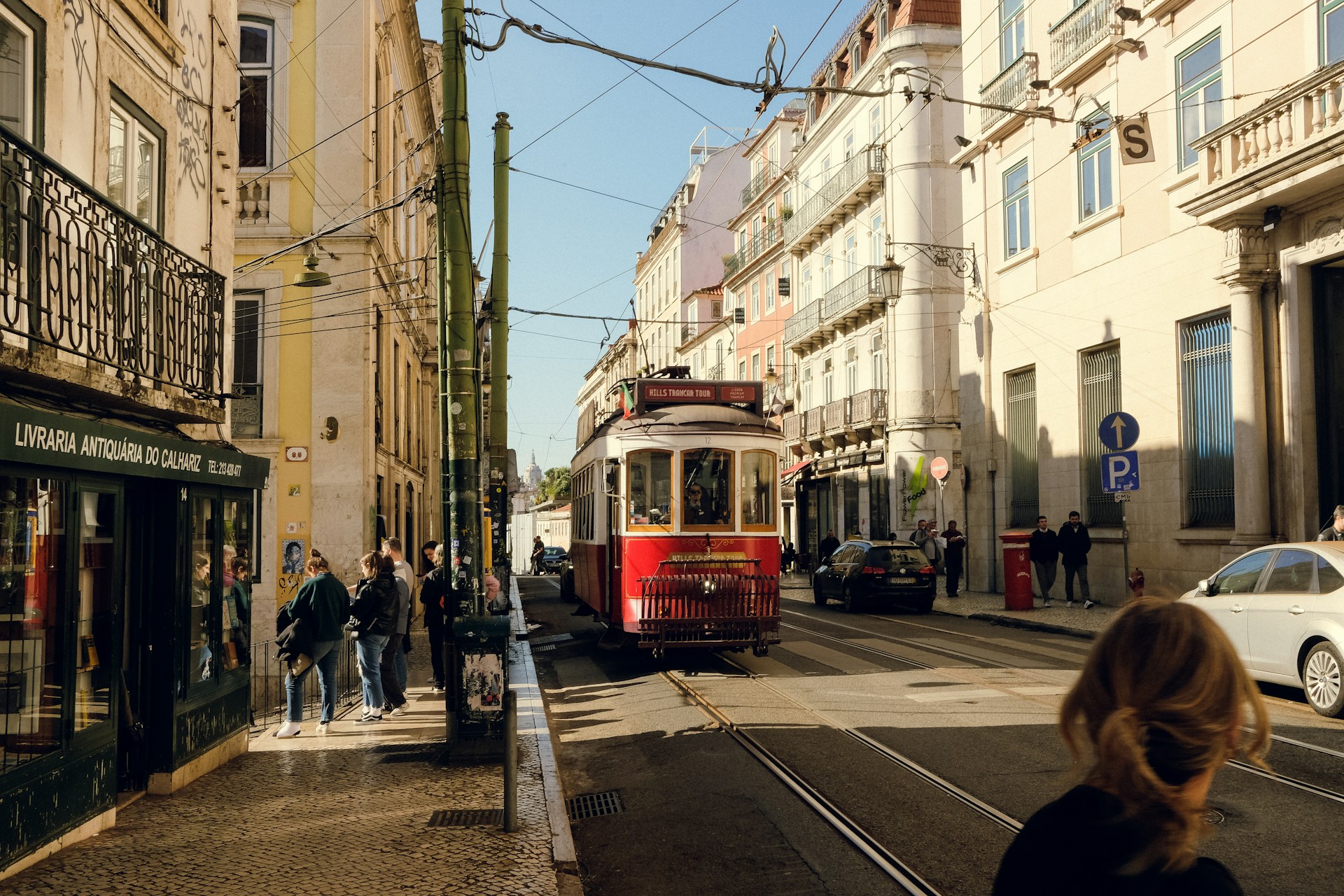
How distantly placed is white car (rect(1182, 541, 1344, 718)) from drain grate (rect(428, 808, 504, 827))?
632cm

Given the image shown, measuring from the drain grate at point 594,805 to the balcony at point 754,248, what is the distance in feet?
140

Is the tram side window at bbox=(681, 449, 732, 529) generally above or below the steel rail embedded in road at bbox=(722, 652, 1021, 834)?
above

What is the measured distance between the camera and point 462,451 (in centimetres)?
999

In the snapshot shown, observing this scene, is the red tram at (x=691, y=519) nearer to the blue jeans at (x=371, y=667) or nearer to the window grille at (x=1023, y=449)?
the blue jeans at (x=371, y=667)

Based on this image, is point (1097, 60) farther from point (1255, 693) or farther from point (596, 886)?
point (1255, 693)

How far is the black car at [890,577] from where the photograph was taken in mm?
24828

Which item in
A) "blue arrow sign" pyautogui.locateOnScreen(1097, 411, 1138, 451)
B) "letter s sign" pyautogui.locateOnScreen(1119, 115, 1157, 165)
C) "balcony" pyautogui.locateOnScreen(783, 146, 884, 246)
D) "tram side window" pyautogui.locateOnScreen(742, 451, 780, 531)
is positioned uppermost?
"balcony" pyautogui.locateOnScreen(783, 146, 884, 246)

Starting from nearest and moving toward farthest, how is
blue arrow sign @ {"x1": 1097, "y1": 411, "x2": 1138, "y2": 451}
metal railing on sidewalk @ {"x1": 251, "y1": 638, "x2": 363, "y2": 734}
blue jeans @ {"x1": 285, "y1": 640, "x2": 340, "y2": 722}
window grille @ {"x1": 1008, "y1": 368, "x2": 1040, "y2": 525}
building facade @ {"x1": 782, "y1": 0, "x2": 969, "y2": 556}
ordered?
blue jeans @ {"x1": 285, "y1": 640, "x2": 340, "y2": 722} → metal railing on sidewalk @ {"x1": 251, "y1": 638, "x2": 363, "y2": 734} → blue arrow sign @ {"x1": 1097, "y1": 411, "x2": 1138, "y2": 451} → window grille @ {"x1": 1008, "y1": 368, "x2": 1040, "y2": 525} → building facade @ {"x1": 782, "y1": 0, "x2": 969, "y2": 556}

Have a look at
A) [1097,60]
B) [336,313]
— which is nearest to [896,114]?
[1097,60]

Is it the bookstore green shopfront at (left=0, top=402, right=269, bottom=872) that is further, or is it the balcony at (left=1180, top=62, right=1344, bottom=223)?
the balcony at (left=1180, top=62, right=1344, bottom=223)

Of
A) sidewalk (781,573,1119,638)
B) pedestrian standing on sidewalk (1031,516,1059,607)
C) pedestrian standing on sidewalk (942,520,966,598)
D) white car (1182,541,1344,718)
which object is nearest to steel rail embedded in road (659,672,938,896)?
white car (1182,541,1344,718)

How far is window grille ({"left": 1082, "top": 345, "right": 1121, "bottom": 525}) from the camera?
24.3m

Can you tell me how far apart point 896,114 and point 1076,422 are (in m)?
15.5

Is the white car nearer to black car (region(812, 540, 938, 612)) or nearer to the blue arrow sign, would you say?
the blue arrow sign
